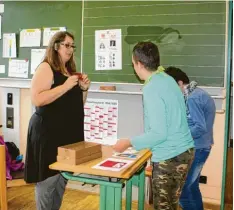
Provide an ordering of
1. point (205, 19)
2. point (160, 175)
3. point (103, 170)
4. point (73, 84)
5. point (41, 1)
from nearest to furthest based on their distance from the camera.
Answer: point (103, 170), point (160, 175), point (73, 84), point (205, 19), point (41, 1)

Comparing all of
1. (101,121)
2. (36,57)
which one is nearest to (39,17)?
(36,57)

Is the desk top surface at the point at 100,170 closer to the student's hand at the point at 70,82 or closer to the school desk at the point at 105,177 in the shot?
the school desk at the point at 105,177

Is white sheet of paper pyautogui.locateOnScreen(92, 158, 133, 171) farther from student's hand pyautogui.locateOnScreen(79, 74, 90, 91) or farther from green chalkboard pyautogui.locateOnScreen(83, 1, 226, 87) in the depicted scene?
green chalkboard pyautogui.locateOnScreen(83, 1, 226, 87)

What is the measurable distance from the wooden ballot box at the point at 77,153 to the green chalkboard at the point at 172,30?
129cm

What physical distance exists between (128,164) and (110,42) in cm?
162

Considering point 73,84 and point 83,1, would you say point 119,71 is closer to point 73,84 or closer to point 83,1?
point 83,1

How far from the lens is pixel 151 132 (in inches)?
65.8

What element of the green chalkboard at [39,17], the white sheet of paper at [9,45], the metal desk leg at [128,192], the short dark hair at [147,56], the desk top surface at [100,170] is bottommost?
the metal desk leg at [128,192]

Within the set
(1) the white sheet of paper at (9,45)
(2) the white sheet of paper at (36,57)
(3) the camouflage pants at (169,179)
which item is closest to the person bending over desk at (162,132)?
(3) the camouflage pants at (169,179)

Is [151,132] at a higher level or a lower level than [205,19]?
lower

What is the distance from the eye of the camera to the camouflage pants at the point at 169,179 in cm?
179

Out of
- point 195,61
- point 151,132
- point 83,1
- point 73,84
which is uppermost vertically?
point 83,1

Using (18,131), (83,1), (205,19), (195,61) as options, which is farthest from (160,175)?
(18,131)

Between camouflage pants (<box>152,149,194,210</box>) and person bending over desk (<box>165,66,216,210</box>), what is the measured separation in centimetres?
53
